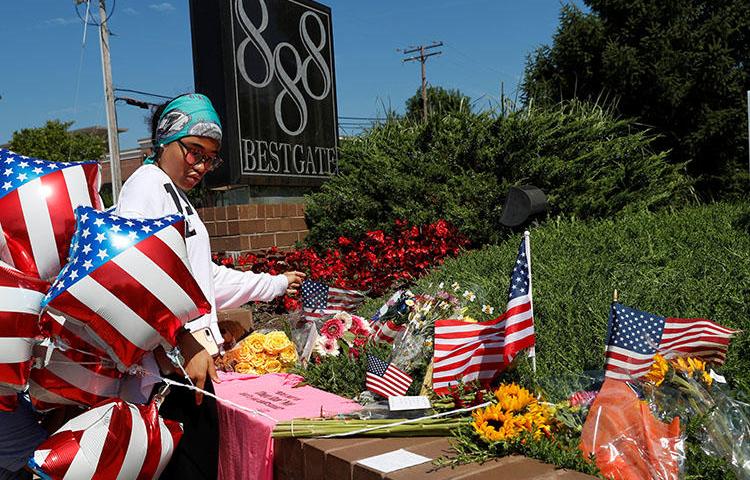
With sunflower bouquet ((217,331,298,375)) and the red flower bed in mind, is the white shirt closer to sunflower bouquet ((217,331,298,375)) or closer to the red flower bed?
sunflower bouquet ((217,331,298,375))

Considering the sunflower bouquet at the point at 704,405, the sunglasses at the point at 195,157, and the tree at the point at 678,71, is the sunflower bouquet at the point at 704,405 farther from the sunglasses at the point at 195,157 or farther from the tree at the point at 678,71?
the tree at the point at 678,71

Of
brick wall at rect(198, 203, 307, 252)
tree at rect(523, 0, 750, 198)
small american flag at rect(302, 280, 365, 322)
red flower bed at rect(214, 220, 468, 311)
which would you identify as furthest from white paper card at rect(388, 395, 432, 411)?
tree at rect(523, 0, 750, 198)

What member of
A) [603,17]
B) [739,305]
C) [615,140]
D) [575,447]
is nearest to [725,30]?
[603,17]

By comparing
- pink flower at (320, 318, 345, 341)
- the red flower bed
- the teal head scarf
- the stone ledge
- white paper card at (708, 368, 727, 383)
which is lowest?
the stone ledge

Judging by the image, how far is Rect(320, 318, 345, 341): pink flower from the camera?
→ 3.78 m

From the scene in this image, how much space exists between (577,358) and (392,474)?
112 centimetres

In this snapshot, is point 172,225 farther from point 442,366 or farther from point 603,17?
point 603,17

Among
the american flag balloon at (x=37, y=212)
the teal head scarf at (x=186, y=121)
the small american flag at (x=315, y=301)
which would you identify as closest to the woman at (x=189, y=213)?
the teal head scarf at (x=186, y=121)

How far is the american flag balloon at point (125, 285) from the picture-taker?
184 cm

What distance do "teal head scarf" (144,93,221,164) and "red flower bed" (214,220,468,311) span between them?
3.06 m

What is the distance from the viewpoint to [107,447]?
2020 mm

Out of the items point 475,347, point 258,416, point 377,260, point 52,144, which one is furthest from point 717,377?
point 52,144

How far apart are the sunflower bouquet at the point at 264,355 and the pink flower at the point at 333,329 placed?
207 millimetres

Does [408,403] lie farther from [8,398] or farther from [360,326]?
[8,398]
